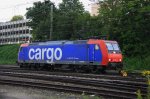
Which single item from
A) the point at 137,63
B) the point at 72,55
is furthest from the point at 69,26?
the point at 72,55

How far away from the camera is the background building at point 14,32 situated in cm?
11825

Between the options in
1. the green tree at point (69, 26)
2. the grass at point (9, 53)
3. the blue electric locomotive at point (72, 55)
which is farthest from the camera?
the grass at point (9, 53)

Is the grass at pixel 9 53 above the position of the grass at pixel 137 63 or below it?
above

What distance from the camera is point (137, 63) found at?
3597 cm

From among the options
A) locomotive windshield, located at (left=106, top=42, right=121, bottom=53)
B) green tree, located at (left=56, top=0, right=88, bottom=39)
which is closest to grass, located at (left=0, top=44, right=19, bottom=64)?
green tree, located at (left=56, top=0, right=88, bottom=39)

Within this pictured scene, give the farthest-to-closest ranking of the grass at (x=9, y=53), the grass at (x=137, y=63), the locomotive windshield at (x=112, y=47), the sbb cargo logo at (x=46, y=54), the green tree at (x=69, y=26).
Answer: the grass at (x=9, y=53)
the green tree at (x=69, y=26)
the grass at (x=137, y=63)
the sbb cargo logo at (x=46, y=54)
the locomotive windshield at (x=112, y=47)

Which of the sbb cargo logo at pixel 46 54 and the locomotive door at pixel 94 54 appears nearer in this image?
the locomotive door at pixel 94 54

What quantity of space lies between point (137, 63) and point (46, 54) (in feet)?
26.1

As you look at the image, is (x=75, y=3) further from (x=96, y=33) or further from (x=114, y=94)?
(x=114, y=94)

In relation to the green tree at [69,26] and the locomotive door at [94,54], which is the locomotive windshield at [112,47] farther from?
the green tree at [69,26]

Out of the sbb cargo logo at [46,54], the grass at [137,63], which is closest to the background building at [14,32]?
the sbb cargo logo at [46,54]

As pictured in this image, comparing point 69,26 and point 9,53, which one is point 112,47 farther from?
point 9,53

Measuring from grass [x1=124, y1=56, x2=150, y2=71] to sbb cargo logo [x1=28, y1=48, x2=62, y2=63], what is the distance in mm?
5937

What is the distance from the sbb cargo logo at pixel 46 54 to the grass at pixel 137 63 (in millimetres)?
5937
